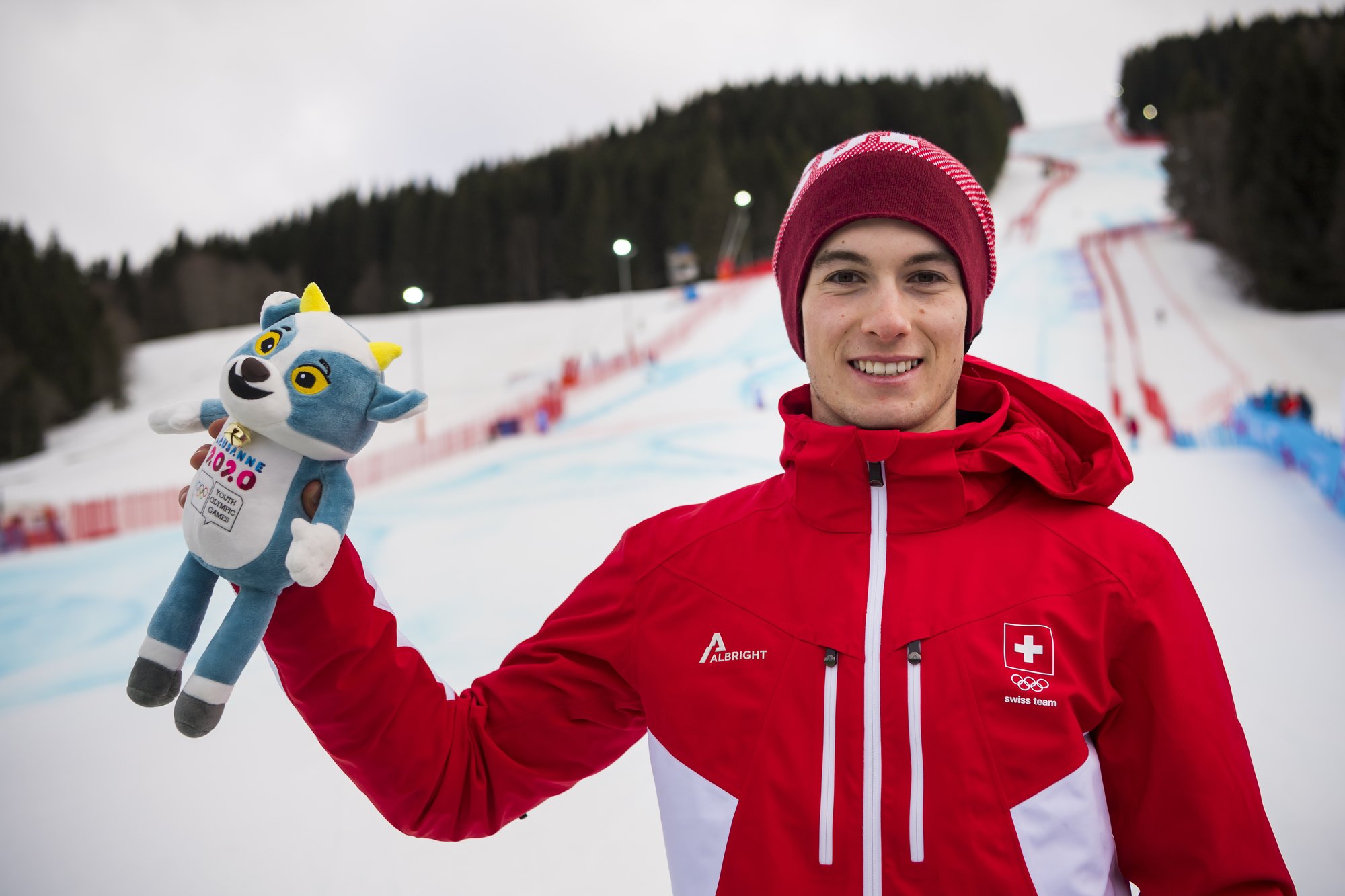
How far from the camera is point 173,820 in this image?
299 cm

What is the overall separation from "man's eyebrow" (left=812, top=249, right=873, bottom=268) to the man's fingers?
95cm

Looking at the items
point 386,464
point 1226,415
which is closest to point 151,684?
point 386,464

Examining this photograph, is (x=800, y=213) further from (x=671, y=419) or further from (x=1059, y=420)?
(x=671, y=419)

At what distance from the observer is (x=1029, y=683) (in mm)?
1353

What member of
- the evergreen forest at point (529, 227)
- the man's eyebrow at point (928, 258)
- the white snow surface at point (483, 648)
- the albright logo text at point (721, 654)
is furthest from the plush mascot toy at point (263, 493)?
the evergreen forest at point (529, 227)

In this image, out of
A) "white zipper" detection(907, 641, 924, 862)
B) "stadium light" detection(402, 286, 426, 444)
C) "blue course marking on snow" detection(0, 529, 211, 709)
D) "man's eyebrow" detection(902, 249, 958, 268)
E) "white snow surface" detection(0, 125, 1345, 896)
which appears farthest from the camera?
"stadium light" detection(402, 286, 426, 444)

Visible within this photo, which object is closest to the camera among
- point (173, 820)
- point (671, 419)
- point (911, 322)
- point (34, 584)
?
point (911, 322)

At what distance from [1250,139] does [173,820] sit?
28943mm

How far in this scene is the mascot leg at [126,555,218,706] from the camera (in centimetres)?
141

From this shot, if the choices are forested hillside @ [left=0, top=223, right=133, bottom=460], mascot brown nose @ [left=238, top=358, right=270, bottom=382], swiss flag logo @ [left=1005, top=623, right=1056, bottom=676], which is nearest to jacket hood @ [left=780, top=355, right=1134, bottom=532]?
swiss flag logo @ [left=1005, top=623, right=1056, bottom=676]

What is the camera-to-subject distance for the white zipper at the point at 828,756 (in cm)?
132

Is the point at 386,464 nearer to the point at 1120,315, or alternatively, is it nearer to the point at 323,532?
the point at 323,532

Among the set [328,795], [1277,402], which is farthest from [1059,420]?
[1277,402]

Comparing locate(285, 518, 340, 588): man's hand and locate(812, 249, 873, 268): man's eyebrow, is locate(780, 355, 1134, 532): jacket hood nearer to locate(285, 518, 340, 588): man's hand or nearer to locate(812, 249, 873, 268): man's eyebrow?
locate(812, 249, 873, 268): man's eyebrow
